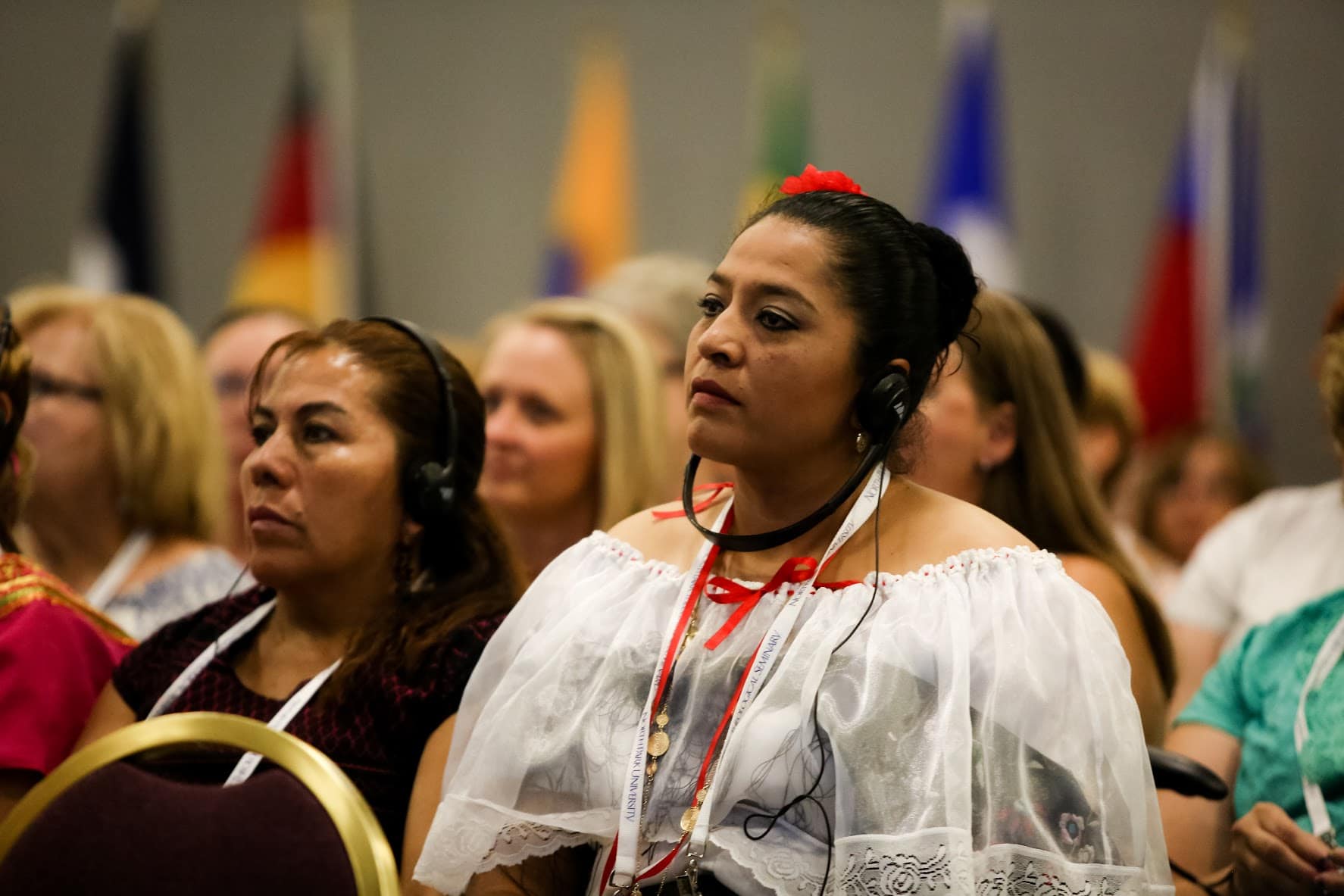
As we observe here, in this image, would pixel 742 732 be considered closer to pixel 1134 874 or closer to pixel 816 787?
pixel 816 787

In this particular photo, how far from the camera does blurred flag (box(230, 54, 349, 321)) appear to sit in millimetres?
7113

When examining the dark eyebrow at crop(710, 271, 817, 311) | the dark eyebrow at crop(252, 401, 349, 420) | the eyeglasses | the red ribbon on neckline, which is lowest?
the eyeglasses

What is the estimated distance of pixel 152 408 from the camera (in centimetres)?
321

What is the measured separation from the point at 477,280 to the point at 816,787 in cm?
586

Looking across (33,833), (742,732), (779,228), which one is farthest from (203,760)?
(779,228)

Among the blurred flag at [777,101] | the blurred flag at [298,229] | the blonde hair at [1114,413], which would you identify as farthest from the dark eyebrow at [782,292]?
the blurred flag at [298,229]

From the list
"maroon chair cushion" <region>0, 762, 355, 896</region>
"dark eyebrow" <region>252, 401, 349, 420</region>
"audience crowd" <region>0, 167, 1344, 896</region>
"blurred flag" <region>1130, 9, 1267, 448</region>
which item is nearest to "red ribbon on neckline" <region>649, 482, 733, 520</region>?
"audience crowd" <region>0, 167, 1344, 896</region>

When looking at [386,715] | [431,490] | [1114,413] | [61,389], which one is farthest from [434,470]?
[1114,413]

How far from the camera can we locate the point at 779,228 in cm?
190

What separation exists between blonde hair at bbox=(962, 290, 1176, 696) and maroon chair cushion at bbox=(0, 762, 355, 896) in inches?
62.3

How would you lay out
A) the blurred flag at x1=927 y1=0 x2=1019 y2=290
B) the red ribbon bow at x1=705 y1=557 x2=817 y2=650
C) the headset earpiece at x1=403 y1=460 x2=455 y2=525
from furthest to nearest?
1. the blurred flag at x1=927 y1=0 x2=1019 y2=290
2. the headset earpiece at x1=403 y1=460 x2=455 y2=525
3. the red ribbon bow at x1=705 y1=557 x2=817 y2=650

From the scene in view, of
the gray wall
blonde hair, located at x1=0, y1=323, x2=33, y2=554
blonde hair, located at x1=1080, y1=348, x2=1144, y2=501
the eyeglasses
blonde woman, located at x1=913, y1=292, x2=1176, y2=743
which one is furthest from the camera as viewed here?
the gray wall

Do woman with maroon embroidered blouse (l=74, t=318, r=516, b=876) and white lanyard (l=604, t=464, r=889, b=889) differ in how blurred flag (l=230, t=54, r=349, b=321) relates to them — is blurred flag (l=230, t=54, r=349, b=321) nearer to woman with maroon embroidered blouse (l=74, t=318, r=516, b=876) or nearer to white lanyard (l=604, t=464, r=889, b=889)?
woman with maroon embroidered blouse (l=74, t=318, r=516, b=876)

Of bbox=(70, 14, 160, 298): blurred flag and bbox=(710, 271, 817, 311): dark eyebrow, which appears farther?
bbox=(70, 14, 160, 298): blurred flag
